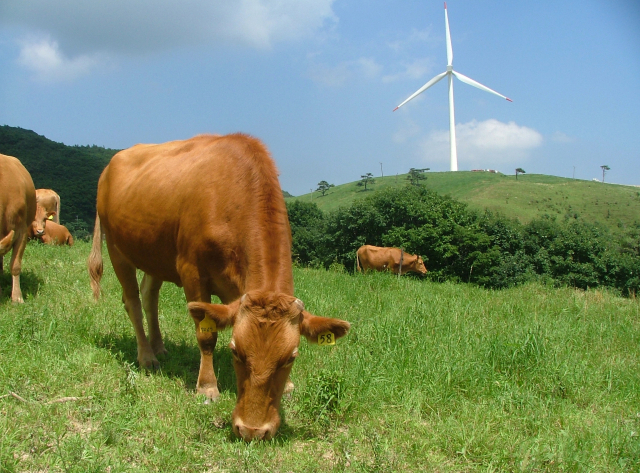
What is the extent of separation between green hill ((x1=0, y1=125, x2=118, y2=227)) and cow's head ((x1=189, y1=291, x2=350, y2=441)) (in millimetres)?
33983

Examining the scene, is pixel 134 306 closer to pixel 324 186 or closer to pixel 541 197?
pixel 541 197

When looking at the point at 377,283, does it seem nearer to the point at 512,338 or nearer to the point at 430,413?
the point at 512,338

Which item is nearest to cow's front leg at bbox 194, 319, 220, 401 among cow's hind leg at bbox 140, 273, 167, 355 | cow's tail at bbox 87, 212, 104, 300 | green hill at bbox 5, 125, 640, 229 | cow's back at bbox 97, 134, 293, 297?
cow's back at bbox 97, 134, 293, 297

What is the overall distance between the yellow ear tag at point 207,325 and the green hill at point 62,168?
33174 mm

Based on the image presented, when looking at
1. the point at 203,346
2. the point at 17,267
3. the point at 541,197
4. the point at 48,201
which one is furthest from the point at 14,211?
the point at 541,197

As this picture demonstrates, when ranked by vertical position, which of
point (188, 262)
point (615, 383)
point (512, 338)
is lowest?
point (615, 383)

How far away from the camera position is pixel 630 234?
57.1 meters

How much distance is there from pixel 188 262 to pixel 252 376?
5.56 feet

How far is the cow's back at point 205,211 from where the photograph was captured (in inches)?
184

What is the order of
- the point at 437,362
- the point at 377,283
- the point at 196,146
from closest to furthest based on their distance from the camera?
the point at 437,362, the point at 196,146, the point at 377,283

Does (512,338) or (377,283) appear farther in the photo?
(377,283)

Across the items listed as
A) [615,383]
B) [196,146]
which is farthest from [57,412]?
[615,383]

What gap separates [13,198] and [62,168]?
46.1m

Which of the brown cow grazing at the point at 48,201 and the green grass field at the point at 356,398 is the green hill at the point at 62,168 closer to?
the brown cow grazing at the point at 48,201
